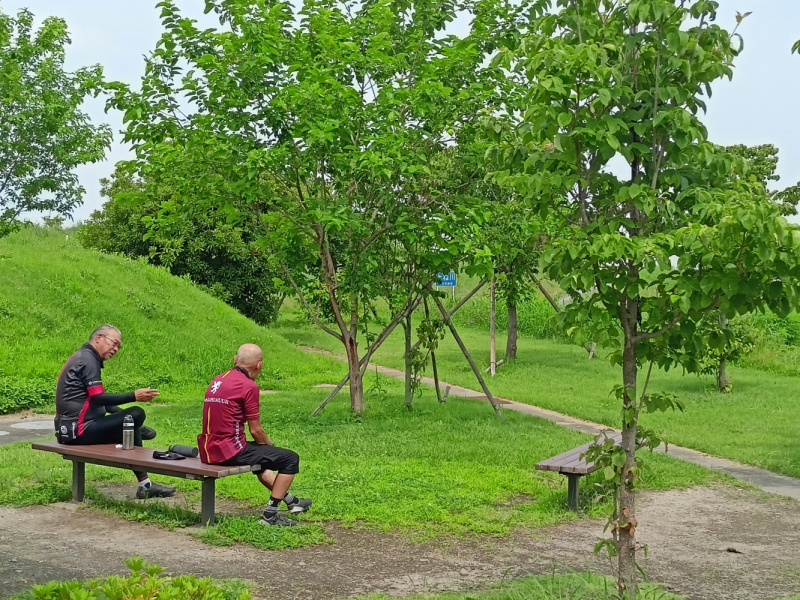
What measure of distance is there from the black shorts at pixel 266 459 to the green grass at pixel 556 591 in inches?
74.8

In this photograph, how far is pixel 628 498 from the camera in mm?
4801

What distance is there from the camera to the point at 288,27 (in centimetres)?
1166

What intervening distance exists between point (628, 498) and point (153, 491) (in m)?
4.44

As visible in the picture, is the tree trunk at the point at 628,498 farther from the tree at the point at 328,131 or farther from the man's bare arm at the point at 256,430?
the tree at the point at 328,131

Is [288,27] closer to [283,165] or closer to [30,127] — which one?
[283,165]

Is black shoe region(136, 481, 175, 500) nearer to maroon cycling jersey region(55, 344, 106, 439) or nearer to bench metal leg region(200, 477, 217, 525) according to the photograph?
maroon cycling jersey region(55, 344, 106, 439)

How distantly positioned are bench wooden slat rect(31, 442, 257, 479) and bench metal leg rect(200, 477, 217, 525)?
0.37ft

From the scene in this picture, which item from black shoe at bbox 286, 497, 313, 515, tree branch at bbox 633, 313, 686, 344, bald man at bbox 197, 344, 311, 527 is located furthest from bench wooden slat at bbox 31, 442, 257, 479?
tree branch at bbox 633, 313, 686, 344

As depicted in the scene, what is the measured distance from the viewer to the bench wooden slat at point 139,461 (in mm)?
6578

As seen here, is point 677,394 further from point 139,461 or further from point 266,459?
point 139,461

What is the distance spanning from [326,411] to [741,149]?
11451 mm

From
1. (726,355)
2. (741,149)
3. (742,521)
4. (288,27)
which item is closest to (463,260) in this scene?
(288,27)

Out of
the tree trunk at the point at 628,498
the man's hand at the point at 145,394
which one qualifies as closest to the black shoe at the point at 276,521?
the man's hand at the point at 145,394

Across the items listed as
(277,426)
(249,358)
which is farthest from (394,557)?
(277,426)
